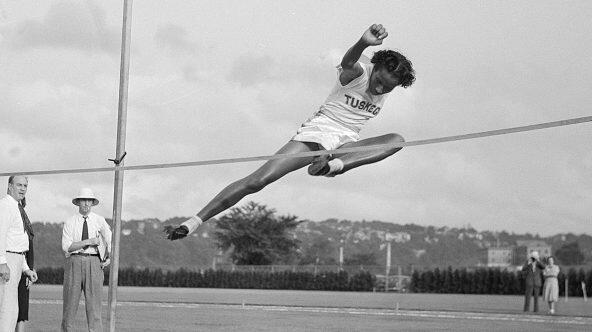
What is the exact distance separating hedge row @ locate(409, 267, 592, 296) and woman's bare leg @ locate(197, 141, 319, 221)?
133 feet

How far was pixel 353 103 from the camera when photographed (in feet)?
27.8

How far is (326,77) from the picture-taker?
31.0 ft

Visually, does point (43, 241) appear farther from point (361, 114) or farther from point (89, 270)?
point (361, 114)

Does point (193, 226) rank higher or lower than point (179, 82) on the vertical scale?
lower

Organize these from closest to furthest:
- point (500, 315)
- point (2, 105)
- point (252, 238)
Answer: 1. point (2, 105)
2. point (500, 315)
3. point (252, 238)

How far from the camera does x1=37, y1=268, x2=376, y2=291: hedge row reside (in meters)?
53.2

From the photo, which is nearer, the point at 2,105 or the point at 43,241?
the point at 2,105

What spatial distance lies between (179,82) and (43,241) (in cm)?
4793

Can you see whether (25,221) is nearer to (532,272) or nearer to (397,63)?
(397,63)

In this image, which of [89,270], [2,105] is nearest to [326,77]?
[2,105]

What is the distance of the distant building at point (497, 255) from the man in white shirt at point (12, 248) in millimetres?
99127

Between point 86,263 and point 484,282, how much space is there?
37128 mm

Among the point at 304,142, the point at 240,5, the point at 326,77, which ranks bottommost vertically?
the point at 304,142

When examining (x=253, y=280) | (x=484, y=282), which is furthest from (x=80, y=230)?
(x=253, y=280)
